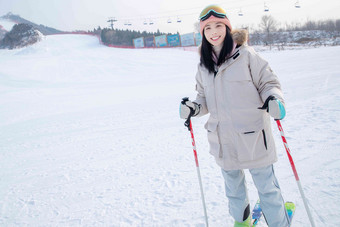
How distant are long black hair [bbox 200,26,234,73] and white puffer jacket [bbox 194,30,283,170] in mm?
44

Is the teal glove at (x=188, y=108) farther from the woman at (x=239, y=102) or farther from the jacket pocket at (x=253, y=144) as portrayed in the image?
the jacket pocket at (x=253, y=144)

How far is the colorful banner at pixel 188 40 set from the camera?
30.6m

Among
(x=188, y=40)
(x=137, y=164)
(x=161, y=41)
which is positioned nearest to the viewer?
(x=137, y=164)

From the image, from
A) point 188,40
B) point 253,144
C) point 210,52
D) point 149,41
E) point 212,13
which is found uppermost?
point 149,41

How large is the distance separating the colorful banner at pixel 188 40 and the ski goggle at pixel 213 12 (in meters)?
30.4

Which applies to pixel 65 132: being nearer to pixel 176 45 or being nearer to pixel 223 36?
pixel 223 36

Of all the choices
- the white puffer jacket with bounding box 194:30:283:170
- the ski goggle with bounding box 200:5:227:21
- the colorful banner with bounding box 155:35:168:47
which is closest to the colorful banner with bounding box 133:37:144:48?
the colorful banner with bounding box 155:35:168:47

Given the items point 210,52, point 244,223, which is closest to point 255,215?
point 244,223

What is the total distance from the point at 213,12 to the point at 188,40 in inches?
1221

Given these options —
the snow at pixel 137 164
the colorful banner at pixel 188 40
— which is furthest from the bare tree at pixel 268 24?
the snow at pixel 137 164

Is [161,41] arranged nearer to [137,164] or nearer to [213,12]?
[137,164]

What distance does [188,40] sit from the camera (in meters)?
31.1

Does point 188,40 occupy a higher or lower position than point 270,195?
higher

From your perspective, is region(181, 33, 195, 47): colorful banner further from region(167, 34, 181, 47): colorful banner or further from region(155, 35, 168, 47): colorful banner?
region(155, 35, 168, 47): colorful banner
